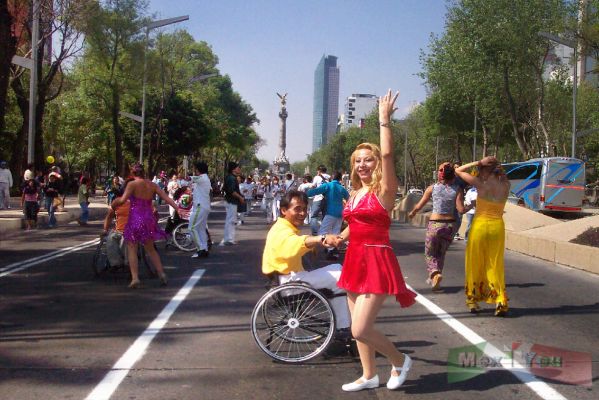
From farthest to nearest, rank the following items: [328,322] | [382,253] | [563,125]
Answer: [563,125] → [328,322] → [382,253]

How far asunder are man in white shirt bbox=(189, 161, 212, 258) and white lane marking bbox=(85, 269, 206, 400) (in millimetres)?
3913

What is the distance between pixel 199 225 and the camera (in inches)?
509

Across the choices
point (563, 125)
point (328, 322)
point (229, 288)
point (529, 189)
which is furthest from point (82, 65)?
point (328, 322)

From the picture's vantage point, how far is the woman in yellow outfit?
25.6ft

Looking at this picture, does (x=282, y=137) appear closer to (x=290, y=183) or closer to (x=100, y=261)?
(x=290, y=183)

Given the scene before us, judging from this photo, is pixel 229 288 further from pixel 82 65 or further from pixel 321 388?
pixel 82 65

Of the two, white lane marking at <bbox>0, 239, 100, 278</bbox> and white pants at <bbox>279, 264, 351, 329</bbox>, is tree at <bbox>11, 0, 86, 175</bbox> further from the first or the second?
white pants at <bbox>279, 264, 351, 329</bbox>

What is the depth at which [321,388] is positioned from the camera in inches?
199

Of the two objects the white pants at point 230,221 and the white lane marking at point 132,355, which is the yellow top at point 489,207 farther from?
the white pants at point 230,221

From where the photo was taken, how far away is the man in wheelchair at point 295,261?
5.67 metres

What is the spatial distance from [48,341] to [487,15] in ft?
124

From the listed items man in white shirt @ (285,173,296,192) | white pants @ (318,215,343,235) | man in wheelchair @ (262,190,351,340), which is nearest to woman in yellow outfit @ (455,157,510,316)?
man in wheelchair @ (262,190,351,340)

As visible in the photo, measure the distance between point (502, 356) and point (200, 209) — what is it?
7.75 m

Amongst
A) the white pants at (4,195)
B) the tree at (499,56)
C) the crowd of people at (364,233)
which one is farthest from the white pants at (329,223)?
the tree at (499,56)
